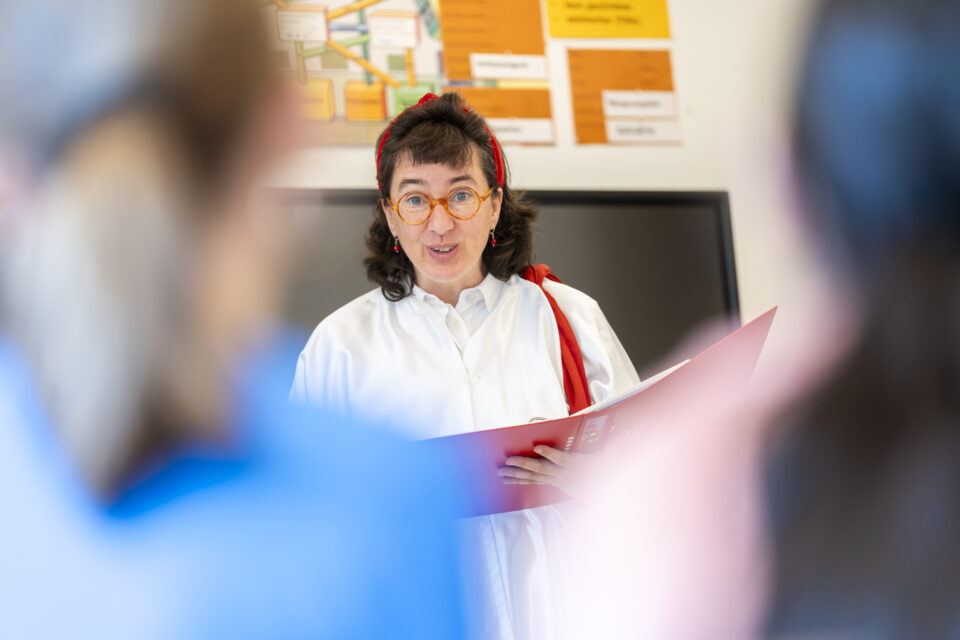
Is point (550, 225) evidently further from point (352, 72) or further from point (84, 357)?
point (84, 357)

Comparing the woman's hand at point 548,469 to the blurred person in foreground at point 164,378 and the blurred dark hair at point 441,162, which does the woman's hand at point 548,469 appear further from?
the blurred person in foreground at point 164,378

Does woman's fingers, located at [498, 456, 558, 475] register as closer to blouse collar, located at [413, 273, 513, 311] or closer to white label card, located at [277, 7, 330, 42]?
blouse collar, located at [413, 273, 513, 311]

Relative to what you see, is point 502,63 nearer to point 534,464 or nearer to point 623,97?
point 623,97

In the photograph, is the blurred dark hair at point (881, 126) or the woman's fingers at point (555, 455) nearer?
the blurred dark hair at point (881, 126)

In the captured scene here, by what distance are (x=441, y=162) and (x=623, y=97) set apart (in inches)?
54.6

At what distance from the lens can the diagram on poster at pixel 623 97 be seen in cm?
287

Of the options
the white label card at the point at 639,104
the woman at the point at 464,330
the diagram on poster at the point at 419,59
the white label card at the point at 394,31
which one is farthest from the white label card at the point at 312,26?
the woman at the point at 464,330

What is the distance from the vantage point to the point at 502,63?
9.17 feet

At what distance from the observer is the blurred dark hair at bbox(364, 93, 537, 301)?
171 centimetres

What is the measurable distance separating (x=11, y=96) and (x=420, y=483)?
0.26 metres

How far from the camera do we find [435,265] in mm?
1721

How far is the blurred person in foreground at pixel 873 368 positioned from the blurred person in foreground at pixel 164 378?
19 centimetres

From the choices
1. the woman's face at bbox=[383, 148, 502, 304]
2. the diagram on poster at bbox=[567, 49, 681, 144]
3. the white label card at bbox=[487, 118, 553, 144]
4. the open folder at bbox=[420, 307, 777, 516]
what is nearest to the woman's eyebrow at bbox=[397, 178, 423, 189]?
the woman's face at bbox=[383, 148, 502, 304]

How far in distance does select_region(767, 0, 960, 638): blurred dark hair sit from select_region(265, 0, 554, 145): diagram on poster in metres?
2.38
